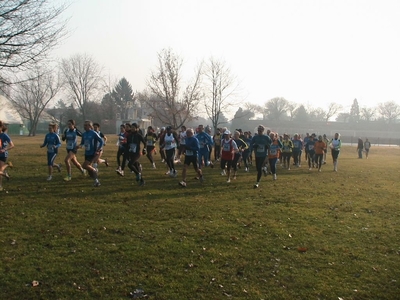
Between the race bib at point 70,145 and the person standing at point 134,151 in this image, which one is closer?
the person standing at point 134,151

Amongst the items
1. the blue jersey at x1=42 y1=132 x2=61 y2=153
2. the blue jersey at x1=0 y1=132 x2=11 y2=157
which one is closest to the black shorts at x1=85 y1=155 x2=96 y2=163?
the blue jersey at x1=42 y1=132 x2=61 y2=153

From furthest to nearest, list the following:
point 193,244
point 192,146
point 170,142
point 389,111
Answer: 1. point 389,111
2. point 170,142
3. point 192,146
4. point 193,244

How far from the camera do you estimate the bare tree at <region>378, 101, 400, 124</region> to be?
348 ft

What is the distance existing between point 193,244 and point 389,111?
114m

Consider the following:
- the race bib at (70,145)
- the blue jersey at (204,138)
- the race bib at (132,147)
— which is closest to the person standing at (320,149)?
the blue jersey at (204,138)

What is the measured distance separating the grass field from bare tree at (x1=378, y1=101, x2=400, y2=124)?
106m

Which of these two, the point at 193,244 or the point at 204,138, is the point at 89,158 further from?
the point at 193,244

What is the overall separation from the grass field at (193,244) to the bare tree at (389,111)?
106 metres

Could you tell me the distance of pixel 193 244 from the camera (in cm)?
657

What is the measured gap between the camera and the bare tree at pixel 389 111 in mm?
106125

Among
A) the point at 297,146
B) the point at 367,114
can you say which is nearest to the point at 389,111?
the point at 367,114

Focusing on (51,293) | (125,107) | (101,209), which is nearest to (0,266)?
(51,293)

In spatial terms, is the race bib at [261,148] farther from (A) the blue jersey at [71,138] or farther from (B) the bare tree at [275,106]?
(B) the bare tree at [275,106]

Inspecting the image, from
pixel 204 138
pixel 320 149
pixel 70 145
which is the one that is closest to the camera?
pixel 70 145
